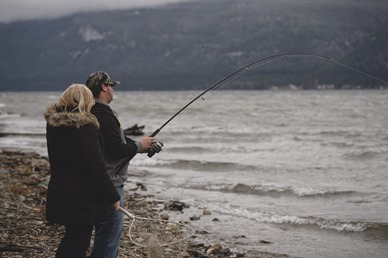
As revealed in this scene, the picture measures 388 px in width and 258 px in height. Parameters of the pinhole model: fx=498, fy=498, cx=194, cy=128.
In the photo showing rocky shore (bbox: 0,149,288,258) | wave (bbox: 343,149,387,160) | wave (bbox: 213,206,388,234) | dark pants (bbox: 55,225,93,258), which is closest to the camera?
dark pants (bbox: 55,225,93,258)

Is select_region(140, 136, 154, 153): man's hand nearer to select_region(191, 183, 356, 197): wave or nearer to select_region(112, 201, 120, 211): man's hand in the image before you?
select_region(112, 201, 120, 211): man's hand

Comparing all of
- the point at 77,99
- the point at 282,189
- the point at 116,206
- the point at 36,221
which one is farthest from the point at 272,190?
the point at 77,99

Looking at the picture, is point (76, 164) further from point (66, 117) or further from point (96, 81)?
point (96, 81)

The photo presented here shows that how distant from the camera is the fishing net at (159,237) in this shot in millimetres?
6125

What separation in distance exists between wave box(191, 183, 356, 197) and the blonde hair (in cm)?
941

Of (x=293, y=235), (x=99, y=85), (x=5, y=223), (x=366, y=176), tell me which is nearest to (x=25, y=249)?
(x=5, y=223)

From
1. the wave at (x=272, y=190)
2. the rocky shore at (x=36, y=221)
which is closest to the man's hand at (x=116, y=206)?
the rocky shore at (x=36, y=221)

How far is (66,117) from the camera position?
4.37 m

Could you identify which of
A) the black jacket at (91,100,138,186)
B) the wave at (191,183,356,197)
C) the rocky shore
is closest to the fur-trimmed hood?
the black jacket at (91,100,138,186)

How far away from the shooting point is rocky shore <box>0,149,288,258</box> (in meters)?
6.80

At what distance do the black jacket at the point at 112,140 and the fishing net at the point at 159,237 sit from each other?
27.3 inches

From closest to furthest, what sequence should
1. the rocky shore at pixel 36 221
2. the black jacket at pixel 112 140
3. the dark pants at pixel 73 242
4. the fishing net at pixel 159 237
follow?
1. the dark pants at pixel 73 242
2. the black jacket at pixel 112 140
3. the fishing net at pixel 159 237
4. the rocky shore at pixel 36 221

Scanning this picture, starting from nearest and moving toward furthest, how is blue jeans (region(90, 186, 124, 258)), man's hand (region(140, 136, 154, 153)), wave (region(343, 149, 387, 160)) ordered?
blue jeans (region(90, 186, 124, 258))
man's hand (region(140, 136, 154, 153))
wave (region(343, 149, 387, 160))

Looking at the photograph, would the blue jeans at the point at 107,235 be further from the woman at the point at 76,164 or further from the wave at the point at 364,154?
the wave at the point at 364,154
